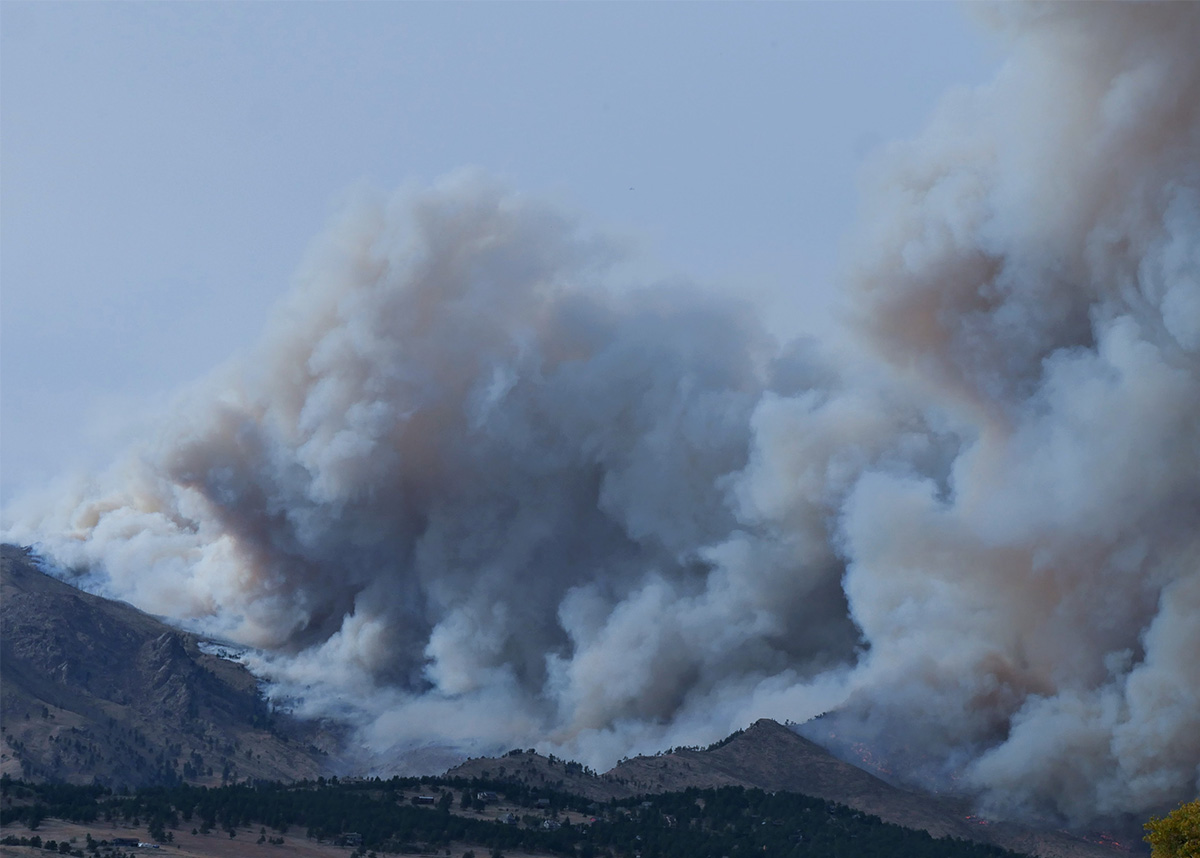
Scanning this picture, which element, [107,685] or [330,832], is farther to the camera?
[107,685]

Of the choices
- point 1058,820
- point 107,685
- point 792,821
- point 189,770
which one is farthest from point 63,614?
point 1058,820

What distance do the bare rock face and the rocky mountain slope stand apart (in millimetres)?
37331

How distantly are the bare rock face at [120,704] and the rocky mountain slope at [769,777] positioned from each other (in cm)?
3733

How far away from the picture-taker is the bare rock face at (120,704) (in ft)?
465

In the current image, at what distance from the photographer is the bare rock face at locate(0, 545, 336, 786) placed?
141750 millimetres

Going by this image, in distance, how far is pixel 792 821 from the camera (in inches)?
4166

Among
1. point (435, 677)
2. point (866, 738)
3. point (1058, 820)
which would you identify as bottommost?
point (1058, 820)

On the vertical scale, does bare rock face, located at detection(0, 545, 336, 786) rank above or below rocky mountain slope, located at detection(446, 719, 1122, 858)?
above

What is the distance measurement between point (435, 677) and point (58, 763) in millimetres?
34363

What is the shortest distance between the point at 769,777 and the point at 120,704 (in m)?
72.0

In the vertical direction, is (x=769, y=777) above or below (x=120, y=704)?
below

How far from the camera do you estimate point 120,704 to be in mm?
159625

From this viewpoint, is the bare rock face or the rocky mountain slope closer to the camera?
the rocky mountain slope

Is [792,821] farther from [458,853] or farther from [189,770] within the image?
[189,770]
